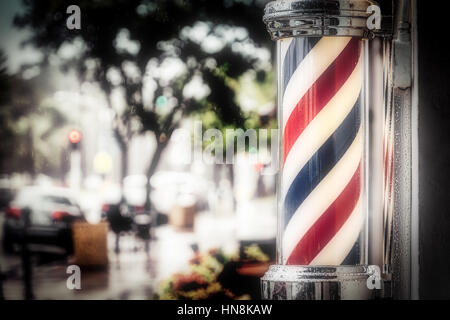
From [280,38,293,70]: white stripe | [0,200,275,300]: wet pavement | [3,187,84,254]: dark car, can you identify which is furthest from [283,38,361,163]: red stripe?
[3,187,84,254]: dark car

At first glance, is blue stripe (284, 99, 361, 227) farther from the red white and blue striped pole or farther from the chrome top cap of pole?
the chrome top cap of pole

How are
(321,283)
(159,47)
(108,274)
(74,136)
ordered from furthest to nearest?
(159,47), (108,274), (74,136), (321,283)

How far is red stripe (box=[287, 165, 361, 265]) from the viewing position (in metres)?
2.98

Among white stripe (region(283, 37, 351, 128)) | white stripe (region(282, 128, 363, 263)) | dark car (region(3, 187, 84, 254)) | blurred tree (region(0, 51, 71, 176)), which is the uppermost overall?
blurred tree (region(0, 51, 71, 176))

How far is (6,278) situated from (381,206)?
46.4 ft

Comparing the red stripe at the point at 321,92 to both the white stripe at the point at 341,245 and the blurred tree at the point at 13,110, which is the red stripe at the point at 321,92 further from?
the blurred tree at the point at 13,110

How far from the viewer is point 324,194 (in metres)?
2.97

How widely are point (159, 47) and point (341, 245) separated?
15.6 m

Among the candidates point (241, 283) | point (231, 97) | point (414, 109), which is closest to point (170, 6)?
point (231, 97)

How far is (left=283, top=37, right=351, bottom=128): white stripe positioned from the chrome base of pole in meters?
0.54

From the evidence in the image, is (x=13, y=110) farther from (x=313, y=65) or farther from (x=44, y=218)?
(x=313, y=65)

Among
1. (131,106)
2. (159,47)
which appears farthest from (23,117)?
(159,47)

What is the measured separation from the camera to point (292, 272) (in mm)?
2975
